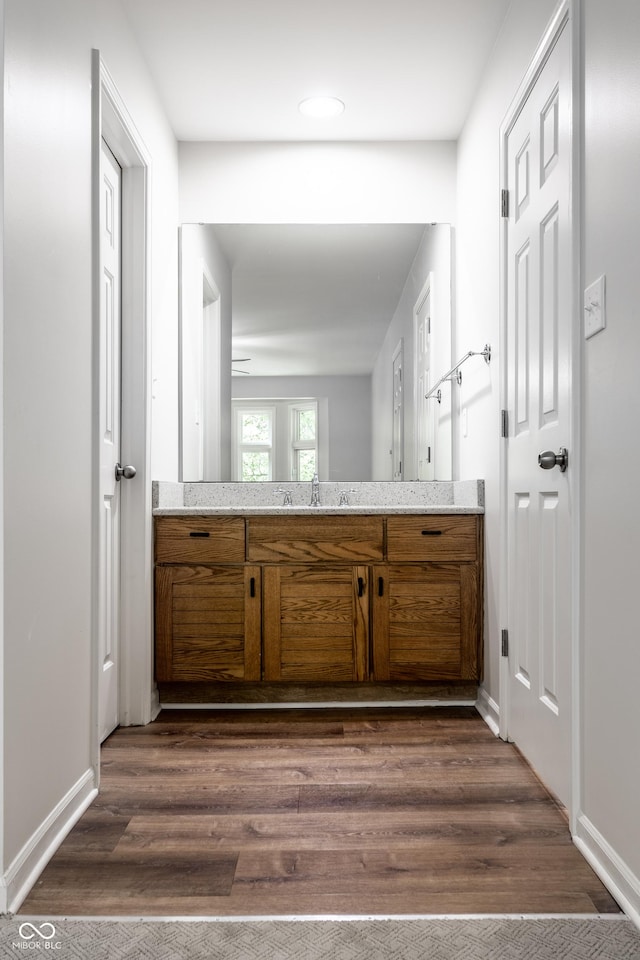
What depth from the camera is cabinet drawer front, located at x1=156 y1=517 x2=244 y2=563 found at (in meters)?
2.75

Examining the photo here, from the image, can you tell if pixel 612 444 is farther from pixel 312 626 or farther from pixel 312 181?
pixel 312 181

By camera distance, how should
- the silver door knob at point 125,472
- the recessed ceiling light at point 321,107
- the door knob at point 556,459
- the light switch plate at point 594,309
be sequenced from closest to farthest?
1. the light switch plate at point 594,309
2. the door knob at point 556,459
3. the silver door knob at point 125,472
4. the recessed ceiling light at point 321,107

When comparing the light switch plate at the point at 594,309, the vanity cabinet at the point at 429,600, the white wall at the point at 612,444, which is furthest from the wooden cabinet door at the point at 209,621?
the light switch plate at the point at 594,309

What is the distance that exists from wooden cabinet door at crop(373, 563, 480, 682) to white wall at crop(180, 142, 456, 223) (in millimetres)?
1660

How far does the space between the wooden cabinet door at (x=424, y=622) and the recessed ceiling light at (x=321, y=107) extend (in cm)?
191

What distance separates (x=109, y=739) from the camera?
243 cm

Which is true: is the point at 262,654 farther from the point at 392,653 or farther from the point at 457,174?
the point at 457,174

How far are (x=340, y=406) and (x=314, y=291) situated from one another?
0.56 m

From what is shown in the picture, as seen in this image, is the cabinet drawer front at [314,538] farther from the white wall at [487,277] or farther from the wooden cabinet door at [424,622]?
the white wall at [487,277]

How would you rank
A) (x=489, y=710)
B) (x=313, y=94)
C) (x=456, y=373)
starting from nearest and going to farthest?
1. (x=489, y=710)
2. (x=313, y=94)
3. (x=456, y=373)

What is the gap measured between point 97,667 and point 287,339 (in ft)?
6.02

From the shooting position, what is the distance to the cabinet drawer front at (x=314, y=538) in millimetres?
2771

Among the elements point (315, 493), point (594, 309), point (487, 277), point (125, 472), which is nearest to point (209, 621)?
point (125, 472)

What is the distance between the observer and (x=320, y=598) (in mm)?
2768
